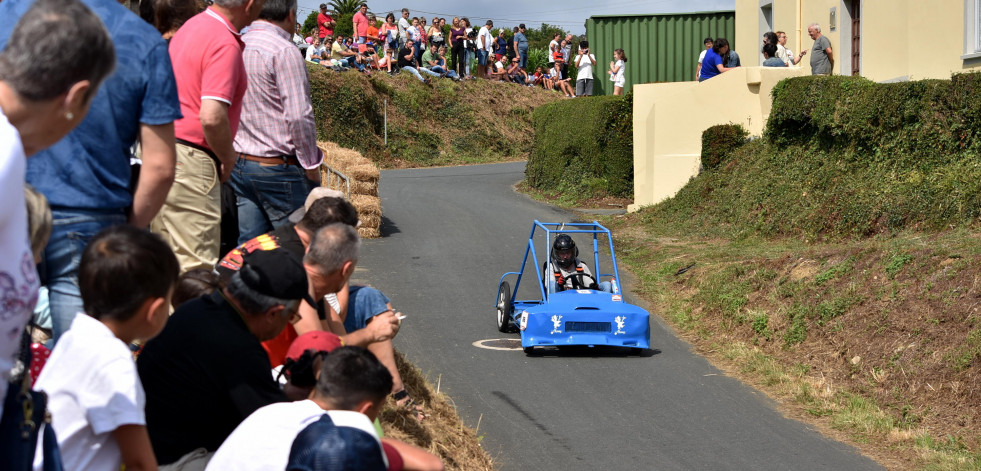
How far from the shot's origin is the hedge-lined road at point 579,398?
26.5 feet

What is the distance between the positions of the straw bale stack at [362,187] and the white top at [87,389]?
15.7 m

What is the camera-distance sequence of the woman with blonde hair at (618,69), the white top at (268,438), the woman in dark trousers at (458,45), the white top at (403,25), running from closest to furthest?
the white top at (268,438)
the woman with blonde hair at (618,69)
the white top at (403,25)
the woman in dark trousers at (458,45)

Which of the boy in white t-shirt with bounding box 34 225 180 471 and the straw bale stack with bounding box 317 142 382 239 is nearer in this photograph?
the boy in white t-shirt with bounding box 34 225 180 471

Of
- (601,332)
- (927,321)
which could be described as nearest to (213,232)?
(601,332)

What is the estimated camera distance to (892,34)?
57.3 ft

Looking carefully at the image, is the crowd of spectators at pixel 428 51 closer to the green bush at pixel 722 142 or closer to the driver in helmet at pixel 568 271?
the green bush at pixel 722 142

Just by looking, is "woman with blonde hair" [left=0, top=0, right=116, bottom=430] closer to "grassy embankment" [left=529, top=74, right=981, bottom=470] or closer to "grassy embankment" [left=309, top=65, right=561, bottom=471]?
"grassy embankment" [left=529, top=74, right=981, bottom=470]

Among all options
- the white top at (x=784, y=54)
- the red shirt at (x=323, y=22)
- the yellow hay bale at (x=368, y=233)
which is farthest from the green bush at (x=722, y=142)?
the red shirt at (x=323, y=22)

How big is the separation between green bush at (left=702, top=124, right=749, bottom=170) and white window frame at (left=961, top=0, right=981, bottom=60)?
6.10m

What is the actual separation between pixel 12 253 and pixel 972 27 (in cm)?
1559

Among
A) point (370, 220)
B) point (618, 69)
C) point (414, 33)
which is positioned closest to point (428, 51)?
point (414, 33)

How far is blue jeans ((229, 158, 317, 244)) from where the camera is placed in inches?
229

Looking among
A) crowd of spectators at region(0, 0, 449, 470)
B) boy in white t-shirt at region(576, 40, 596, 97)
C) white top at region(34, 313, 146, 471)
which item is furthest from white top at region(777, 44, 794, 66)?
white top at region(34, 313, 146, 471)

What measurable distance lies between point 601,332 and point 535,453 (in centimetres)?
345
